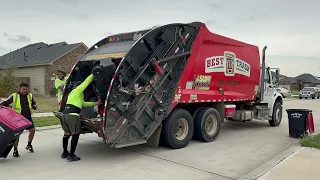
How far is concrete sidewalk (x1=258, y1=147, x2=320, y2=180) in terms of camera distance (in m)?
5.24

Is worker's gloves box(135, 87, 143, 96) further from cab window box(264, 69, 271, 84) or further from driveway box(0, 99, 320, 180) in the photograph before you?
cab window box(264, 69, 271, 84)

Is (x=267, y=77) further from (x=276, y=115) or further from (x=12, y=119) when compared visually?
(x=12, y=119)

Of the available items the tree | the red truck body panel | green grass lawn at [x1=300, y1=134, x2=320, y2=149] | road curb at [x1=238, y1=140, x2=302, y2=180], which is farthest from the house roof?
road curb at [x1=238, y1=140, x2=302, y2=180]

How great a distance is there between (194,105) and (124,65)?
2.71 m

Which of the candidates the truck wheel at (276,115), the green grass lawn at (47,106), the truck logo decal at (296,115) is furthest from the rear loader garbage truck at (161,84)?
the green grass lawn at (47,106)

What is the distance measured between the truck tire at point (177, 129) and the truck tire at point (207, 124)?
0.35 metres

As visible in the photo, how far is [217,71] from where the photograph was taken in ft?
28.7

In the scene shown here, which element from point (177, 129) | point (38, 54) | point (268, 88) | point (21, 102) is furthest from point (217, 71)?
point (38, 54)

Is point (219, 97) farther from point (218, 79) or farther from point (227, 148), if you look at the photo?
point (227, 148)

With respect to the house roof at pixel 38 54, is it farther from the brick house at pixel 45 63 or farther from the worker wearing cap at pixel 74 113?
the worker wearing cap at pixel 74 113

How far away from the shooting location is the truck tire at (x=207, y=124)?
8.24 metres

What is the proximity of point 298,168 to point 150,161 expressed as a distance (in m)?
2.77

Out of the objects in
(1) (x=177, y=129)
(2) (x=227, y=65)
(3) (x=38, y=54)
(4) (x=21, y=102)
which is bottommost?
(1) (x=177, y=129)

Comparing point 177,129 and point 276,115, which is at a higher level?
point 276,115
